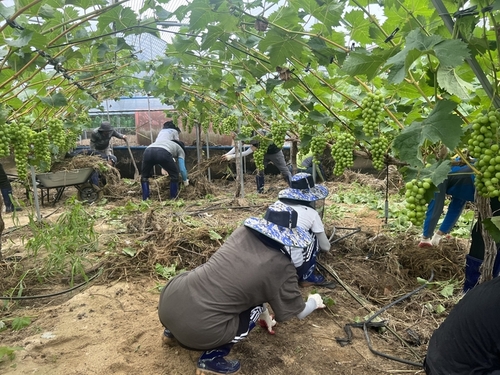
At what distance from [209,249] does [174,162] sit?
13.2 feet

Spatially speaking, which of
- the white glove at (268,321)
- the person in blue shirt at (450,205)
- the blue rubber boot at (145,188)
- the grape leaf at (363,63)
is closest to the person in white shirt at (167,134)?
the blue rubber boot at (145,188)

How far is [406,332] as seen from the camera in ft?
10.2

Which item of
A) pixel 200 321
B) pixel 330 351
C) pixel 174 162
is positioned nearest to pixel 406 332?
pixel 330 351

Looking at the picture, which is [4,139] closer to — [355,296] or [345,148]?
[345,148]

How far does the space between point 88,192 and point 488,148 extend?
855 centimetres

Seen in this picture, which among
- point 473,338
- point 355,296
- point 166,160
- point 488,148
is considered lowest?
point 355,296

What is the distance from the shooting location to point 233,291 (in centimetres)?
235

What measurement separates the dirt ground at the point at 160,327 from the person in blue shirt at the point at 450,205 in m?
0.17

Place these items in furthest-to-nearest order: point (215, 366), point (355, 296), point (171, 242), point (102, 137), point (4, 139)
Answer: point (102, 137)
point (171, 242)
point (355, 296)
point (4, 139)
point (215, 366)

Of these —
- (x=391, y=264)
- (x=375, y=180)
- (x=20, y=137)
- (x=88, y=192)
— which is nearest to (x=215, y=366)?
(x=391, y=264)

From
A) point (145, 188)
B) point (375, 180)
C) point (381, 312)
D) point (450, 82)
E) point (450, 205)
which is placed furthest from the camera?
point (375, 180)

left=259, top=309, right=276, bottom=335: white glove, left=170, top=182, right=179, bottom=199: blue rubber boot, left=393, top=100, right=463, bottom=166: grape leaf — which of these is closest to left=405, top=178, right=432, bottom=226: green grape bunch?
left=393, top=100, right=463, bottom=166: grape leaf

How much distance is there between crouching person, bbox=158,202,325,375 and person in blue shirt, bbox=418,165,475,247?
181 centimetres

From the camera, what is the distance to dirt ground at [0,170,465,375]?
270 cm
